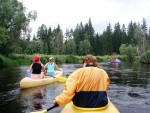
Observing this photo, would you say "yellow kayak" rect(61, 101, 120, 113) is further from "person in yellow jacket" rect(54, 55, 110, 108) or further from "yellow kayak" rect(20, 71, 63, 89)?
"yellow kayak" rect(20, 71, 63, 89)

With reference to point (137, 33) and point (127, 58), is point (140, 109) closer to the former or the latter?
point (127, 58)

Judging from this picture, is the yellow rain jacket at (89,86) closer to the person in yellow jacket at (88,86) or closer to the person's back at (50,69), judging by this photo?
the person in yellow jacket at (88,86)

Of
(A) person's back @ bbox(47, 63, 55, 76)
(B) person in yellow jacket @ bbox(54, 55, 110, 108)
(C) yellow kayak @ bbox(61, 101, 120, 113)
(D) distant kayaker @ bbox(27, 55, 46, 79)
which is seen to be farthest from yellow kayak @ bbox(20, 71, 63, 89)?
(B) person in yellow jacket @ bbox(54, 55, 110, 108)

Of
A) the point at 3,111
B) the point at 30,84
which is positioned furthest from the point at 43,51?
the point at 3,111

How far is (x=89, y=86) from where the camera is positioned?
5977 mm

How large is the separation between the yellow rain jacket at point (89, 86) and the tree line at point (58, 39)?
77.7 ft

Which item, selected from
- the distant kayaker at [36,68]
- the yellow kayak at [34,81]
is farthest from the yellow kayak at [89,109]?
the distant kayaker at [36,68]

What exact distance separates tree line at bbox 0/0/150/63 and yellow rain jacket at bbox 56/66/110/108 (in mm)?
23680

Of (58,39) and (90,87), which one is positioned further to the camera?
(58,39)

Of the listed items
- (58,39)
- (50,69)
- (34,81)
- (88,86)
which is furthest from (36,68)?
(58,39)

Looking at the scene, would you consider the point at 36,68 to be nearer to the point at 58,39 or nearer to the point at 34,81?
the point at 34,81

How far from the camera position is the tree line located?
34094mm

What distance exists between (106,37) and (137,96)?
8865 centimetres

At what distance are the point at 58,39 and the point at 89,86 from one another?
251ft
